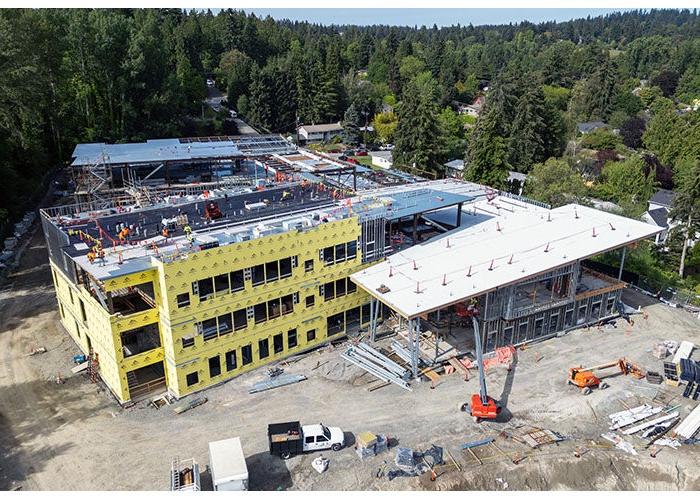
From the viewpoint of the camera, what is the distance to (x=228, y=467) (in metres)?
26.8

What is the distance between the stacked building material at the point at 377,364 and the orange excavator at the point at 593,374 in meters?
11.3

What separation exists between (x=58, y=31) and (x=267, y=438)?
74.2 metres

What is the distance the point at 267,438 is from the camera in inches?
1227

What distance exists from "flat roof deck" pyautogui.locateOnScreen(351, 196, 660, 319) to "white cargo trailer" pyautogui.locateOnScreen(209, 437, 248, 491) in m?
13.2

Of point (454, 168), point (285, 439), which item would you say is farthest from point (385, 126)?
point (285, 439)

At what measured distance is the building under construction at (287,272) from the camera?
3372 cm

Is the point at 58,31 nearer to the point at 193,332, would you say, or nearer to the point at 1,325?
the point at 1,325

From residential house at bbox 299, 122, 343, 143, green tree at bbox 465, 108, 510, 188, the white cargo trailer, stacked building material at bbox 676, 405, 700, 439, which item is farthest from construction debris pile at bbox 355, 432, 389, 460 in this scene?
residential house at bbox 299, 122, 343, 143

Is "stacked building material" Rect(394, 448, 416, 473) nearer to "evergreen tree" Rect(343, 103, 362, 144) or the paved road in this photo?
the paved road

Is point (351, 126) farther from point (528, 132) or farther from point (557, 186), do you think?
point (557, 186)

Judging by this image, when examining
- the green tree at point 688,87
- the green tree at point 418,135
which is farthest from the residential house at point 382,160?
the green tree at point 688,87

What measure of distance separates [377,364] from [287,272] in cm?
914

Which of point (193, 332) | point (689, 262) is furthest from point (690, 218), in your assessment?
point (193, 332)

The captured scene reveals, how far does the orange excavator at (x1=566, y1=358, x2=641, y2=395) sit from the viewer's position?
118ft
